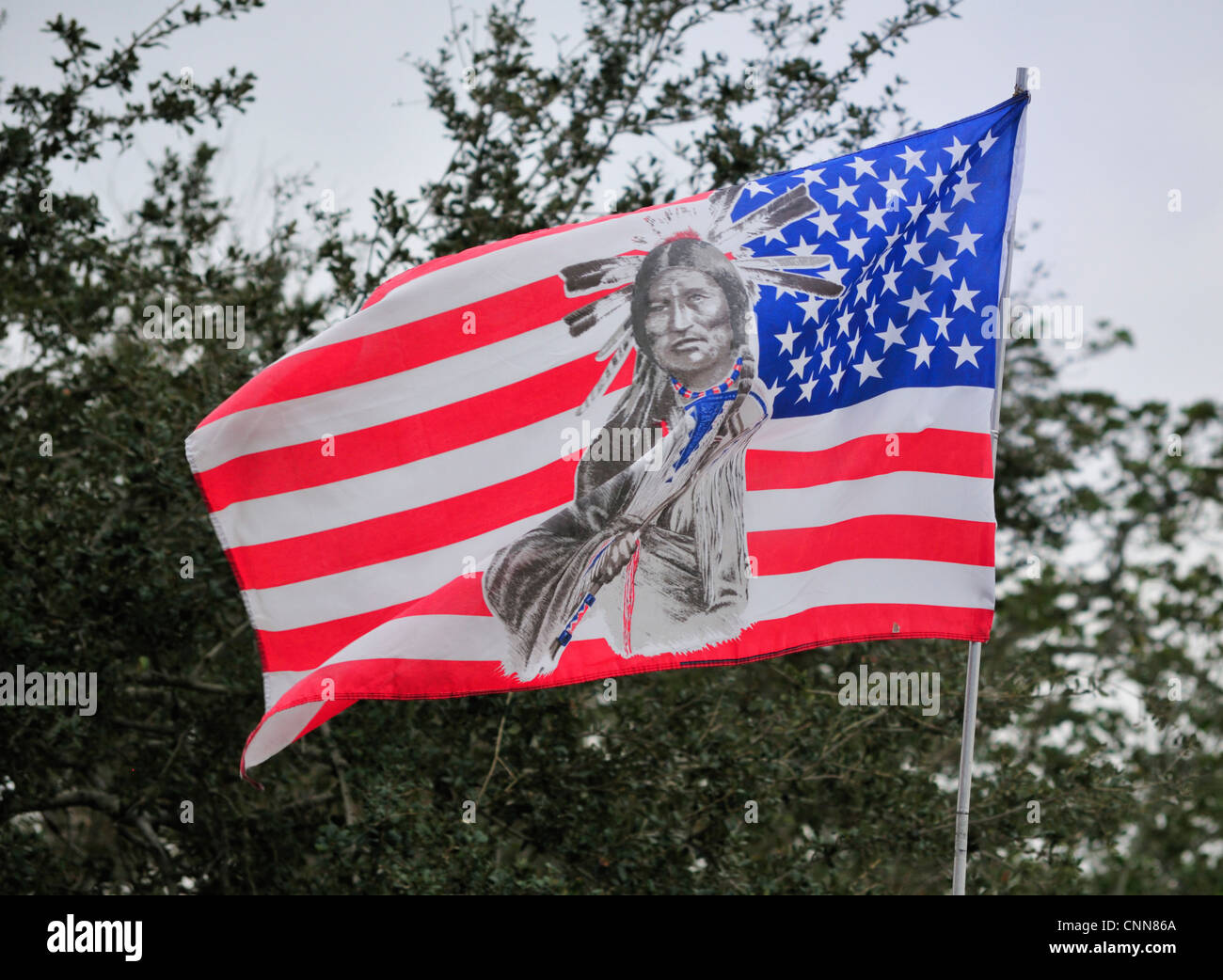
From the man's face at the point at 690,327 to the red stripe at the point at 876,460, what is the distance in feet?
1.26

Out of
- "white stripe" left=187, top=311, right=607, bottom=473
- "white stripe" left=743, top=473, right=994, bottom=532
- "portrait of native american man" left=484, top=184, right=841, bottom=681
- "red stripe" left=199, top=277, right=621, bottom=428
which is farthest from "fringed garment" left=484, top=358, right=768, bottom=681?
"red stripe" left=199, top=277, right=621, bottom=428

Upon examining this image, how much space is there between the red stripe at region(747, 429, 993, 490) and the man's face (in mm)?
383

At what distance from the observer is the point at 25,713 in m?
7.09

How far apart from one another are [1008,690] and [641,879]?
8.66 ft

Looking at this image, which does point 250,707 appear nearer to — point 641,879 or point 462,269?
point 641,879

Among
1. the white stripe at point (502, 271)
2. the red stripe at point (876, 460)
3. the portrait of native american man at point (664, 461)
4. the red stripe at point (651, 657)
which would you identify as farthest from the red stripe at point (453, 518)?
the white stripe at point (502, 271)

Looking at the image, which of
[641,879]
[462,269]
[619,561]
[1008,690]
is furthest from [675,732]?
[462,269]

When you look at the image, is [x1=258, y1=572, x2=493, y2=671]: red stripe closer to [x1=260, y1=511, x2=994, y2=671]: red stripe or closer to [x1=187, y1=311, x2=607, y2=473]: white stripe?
[x1=260, y1=511, x2=994, y2=671]: red stripe

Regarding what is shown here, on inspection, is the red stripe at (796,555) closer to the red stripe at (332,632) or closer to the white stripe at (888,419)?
the red stripe at (332,632)

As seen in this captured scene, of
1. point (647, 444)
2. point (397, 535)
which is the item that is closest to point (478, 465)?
point (397, 535)

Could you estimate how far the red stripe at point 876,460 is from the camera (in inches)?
200

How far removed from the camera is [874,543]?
506cm

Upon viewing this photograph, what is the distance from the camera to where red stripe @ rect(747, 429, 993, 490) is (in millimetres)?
5070

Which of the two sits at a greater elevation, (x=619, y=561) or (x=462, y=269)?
(x=462, y=269)
